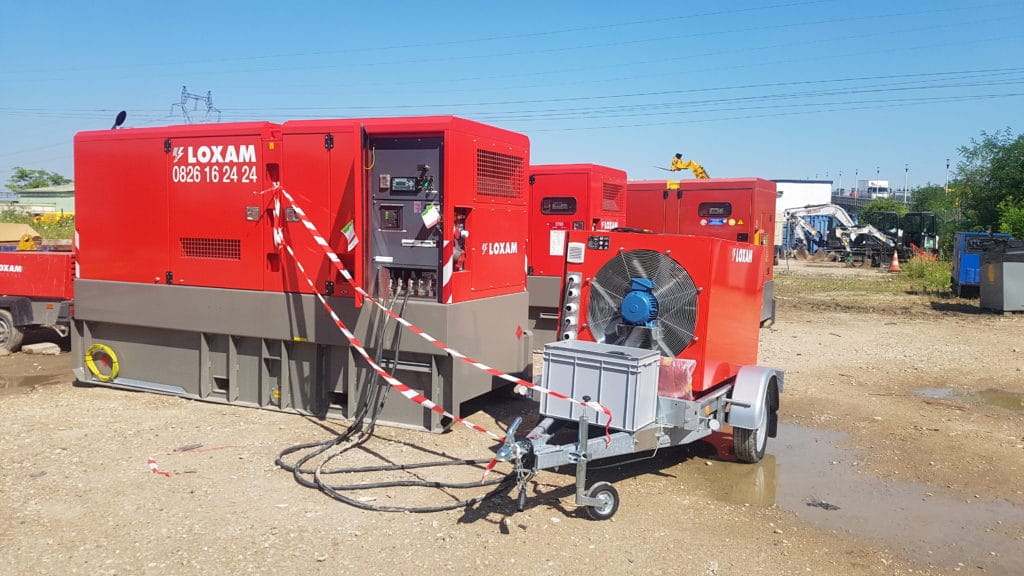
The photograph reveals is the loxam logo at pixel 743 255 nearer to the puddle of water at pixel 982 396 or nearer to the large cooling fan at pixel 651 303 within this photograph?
the large cooling fan at pixel 651 303

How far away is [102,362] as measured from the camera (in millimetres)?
8625

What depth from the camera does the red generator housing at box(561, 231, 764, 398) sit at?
625 centimetres

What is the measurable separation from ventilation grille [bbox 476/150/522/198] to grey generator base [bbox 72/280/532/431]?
1.06 meters

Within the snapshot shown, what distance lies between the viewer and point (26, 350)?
10.9m

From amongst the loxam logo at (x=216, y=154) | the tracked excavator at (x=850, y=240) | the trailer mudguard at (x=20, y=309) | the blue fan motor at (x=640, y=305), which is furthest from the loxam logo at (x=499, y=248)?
the tracked excavator at (x=850, y=240)

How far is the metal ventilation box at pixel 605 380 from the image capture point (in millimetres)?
5457

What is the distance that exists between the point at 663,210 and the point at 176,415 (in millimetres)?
9936

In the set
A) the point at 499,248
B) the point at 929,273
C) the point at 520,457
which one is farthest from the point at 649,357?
the point at 929,273

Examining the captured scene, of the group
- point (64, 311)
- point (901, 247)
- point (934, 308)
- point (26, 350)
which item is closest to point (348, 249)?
point (64, 311)

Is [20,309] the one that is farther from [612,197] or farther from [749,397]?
[749,397]

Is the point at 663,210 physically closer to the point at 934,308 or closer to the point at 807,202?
the point at 934,308

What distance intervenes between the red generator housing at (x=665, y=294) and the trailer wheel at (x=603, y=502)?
3.80ft

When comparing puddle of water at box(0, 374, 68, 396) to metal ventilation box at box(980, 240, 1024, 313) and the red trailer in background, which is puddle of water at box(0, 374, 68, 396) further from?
metal ventilation box at box(980, 240, 1024, 313)

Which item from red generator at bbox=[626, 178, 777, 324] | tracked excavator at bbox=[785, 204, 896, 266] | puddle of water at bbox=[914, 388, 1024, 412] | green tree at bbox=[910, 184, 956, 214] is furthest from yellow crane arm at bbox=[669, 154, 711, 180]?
green tree at bbox=[910, 184, 956, 214]
